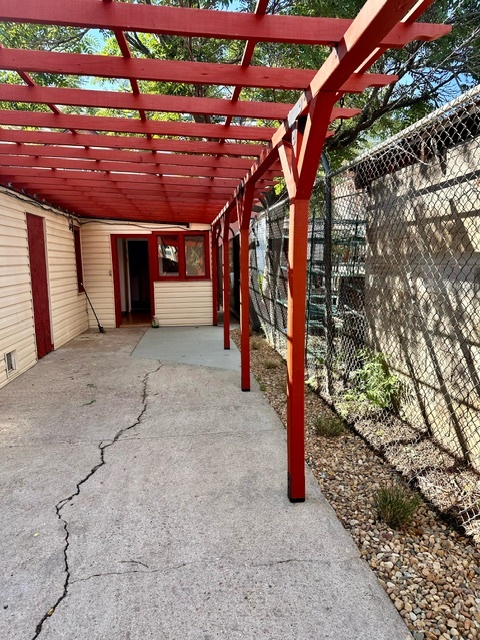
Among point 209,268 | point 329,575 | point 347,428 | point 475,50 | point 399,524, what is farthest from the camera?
point 209,268

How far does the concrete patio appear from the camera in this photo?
1.55 m

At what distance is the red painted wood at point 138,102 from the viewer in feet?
7.77

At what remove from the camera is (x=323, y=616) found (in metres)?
1.56

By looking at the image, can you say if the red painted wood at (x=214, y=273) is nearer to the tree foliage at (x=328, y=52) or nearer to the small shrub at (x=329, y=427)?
the tree foliage at (x=328, y=52)

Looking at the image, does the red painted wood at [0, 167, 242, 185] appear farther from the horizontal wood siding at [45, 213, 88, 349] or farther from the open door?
the open door

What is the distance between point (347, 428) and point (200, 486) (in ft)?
4.65

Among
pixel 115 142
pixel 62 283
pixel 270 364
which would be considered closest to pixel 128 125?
pixel 115 142

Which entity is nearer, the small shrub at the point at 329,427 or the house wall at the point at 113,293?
the small shrub at the point at 329,427

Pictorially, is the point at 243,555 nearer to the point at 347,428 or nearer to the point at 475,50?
the point at 347,428

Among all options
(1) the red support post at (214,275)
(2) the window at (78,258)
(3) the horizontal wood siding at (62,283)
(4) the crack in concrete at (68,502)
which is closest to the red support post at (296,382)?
(4) the crack in concrete at (68,502)

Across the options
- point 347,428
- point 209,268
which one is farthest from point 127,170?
point 209,268

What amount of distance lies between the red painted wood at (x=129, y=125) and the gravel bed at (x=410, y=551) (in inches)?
97.3

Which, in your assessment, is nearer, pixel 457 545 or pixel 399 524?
pixel 457 545

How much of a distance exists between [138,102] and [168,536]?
8.35 ft
